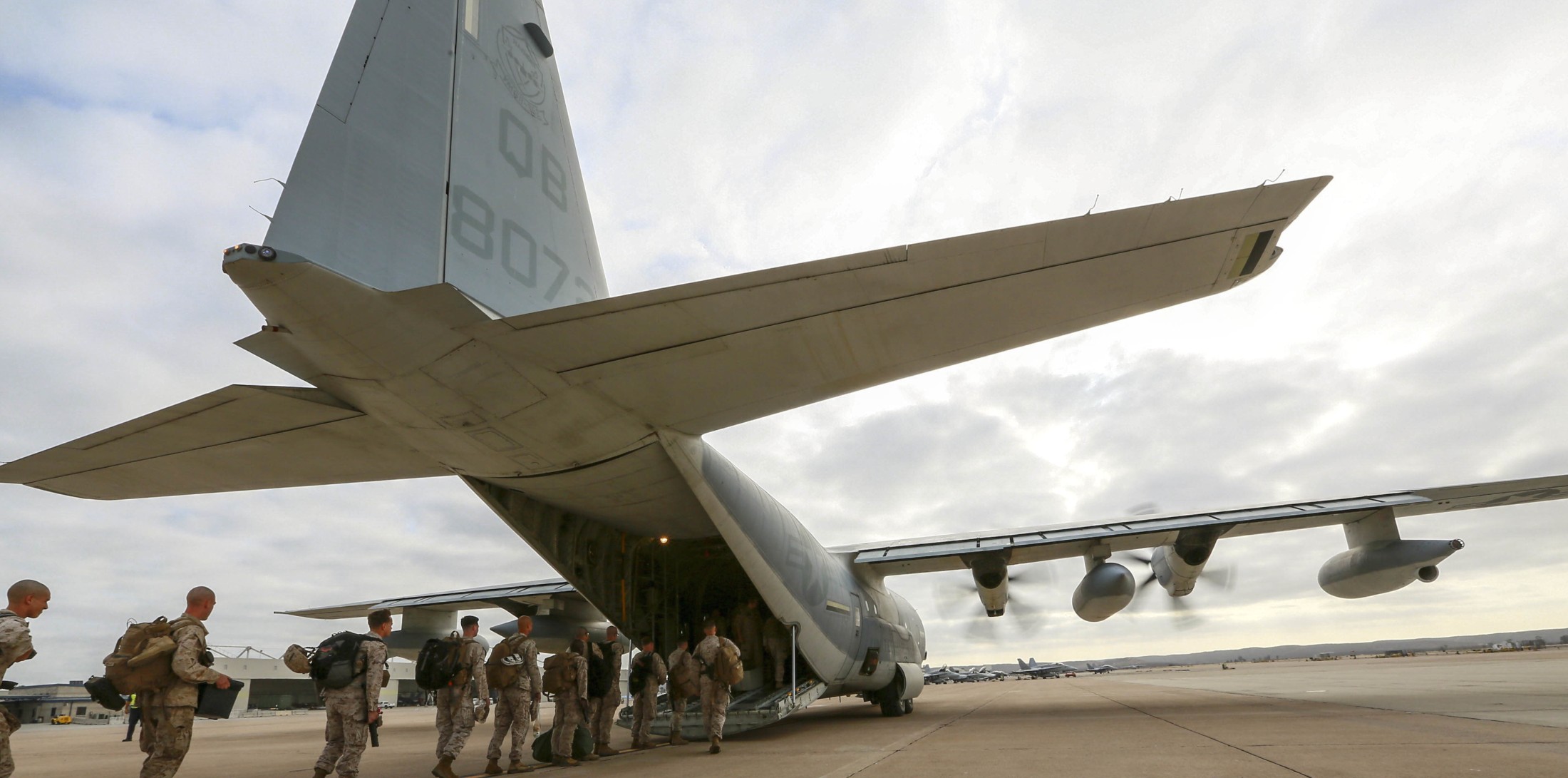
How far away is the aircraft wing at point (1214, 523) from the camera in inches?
431

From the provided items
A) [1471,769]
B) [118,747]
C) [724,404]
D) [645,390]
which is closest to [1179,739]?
[1471,769]

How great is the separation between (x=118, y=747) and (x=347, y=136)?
494 inches

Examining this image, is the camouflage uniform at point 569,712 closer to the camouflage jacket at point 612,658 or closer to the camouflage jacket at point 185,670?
the camouflage jacket at point 612,658

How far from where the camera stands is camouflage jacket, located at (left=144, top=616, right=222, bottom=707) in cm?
485

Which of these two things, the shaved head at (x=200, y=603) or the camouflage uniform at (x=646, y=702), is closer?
the shaved head at (x=200, y=603)

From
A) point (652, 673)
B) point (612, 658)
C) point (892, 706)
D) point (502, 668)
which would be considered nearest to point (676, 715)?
point (652, 673)

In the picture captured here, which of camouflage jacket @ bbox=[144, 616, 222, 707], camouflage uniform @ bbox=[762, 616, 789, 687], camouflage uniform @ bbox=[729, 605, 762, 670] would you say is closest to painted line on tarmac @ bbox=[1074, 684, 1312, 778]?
camouflage uniform @ bbox=[762, 616, 789, 687]

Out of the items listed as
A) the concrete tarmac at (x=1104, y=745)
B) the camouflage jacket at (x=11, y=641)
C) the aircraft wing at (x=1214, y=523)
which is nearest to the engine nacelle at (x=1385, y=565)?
the aircraft wing at (x=1214, y=523)

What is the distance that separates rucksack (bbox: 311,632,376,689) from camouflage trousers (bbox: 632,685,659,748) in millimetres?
4080

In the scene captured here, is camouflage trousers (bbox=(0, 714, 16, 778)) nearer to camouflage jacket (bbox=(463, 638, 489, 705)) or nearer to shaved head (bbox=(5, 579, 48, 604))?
shaved head (bbox=(5, 579, 48, 604))

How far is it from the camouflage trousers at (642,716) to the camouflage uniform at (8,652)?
5899 mm

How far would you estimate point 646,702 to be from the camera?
367 inches

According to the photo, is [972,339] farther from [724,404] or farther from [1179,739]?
[1179,739]

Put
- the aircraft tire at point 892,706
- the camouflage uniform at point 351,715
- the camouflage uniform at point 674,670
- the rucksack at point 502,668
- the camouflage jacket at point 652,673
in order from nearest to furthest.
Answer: the camouflage uniform at point 351,715, the rucksack at point 502,668, the camouflage jacket at point 652,673, the camouflage uniform at point 674,670, the aircraft tire at point 892,706
